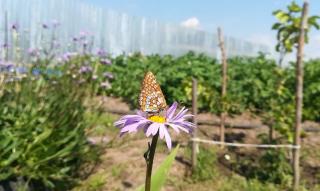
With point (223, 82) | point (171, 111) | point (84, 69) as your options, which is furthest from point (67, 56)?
point (171, 111)

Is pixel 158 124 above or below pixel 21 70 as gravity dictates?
below

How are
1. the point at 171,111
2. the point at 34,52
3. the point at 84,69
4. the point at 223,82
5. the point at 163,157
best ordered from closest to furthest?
the point at 171,111 < the point at 34,52 < the point at 84,69 < the point at 163,157 < the point at 223,82

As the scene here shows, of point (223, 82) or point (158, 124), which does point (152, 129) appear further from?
point (223, 82)

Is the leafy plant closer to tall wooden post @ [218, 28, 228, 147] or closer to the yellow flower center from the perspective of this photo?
tall wooden post @ [218, 28, 228, 147]

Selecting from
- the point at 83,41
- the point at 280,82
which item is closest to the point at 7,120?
the point at 83,41

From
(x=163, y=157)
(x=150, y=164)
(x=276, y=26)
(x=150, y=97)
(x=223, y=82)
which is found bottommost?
(x=163, y=157)

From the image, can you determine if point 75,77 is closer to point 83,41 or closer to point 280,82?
point 83,41

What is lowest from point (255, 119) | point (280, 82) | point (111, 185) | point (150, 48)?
point (111, 185)
